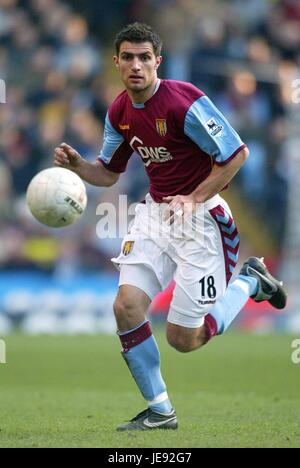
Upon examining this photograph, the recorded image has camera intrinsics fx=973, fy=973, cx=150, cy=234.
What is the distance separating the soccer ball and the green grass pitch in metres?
1.37

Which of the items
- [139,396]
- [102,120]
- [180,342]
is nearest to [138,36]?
[180,342]

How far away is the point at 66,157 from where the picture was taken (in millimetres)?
6758

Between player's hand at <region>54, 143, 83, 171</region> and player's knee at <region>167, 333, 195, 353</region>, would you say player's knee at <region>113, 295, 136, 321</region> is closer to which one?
player's knee at <region>167, 333, 195, 353</region>

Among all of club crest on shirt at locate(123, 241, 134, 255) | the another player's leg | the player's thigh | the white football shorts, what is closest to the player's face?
the white football shorts

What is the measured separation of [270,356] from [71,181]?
5993mm

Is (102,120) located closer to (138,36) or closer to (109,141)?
(109,141)

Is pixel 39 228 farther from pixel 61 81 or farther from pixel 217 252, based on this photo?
pixel 217 252

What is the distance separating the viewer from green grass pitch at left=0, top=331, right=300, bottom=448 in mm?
5773

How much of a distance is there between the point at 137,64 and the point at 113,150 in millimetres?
907

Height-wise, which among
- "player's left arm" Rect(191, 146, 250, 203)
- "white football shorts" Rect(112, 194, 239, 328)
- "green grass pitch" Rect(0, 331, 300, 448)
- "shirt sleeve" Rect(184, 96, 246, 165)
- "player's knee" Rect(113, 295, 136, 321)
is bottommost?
"green grass pitch" Rect(0, 331, 300, 448)

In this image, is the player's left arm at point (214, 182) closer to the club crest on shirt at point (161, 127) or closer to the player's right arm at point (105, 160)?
the club crest on shirt at point (161, 127)

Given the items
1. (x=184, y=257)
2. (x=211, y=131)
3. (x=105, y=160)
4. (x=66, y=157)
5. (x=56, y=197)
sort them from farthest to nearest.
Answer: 1. (x=105, y=160)
2. (x=66, y=157)
3. (x=184, y=257)
4. (x=56, y=197)
5. (x=211, y=131)

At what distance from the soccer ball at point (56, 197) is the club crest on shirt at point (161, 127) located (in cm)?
63

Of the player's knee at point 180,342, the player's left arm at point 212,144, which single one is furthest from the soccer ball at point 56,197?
the player's knee at point 180,342
